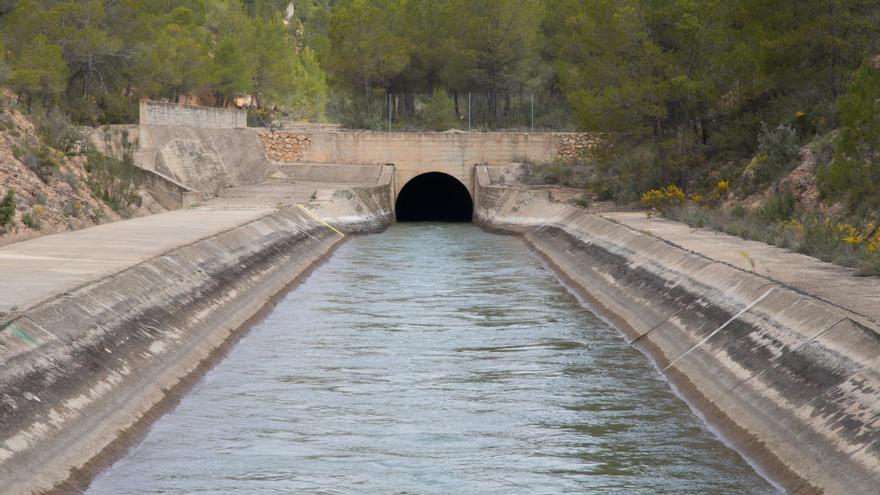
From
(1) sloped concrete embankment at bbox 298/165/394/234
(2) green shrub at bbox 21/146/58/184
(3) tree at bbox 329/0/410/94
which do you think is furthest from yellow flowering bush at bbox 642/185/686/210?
(3) tree at bbox 329/0/410/94

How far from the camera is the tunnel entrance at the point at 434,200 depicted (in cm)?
7162

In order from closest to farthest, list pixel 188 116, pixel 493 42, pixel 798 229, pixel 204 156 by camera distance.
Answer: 1. pixel 798 229
2. pixel 204 156
3. pixel 188 116
4. pixel 493 42

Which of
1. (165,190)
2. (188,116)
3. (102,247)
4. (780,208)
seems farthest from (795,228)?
(188,116)

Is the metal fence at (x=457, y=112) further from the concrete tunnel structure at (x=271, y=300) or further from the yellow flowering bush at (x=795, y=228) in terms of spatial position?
the yellow flowering bush at (x=795, y=228)

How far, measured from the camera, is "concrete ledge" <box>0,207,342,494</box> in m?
15.2

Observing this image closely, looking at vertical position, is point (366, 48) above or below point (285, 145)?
above

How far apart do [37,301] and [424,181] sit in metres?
57.3

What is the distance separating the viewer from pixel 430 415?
64.2 feet

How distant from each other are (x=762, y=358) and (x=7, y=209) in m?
19.9

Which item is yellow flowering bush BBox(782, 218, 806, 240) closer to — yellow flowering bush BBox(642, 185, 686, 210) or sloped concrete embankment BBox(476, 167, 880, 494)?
sloped concrete embankment BBox(476, 167, 880, 494)

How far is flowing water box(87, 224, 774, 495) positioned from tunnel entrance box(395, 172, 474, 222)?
38.8 meters

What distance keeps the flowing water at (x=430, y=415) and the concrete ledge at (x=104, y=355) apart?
19.6 inches

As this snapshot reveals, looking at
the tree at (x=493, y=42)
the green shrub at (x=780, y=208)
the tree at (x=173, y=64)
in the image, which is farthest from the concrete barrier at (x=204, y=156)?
the green shrub at (x=780, y=208)

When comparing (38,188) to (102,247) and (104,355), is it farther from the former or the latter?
(104,355)
